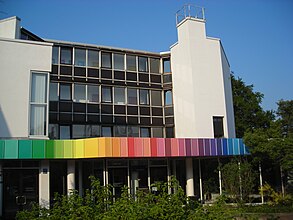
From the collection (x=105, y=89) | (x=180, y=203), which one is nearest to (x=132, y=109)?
(x=105, y=89)

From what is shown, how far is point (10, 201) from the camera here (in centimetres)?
1736

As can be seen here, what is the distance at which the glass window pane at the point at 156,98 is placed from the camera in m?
26.8

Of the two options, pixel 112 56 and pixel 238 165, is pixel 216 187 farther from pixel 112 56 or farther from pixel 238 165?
pixel 112 56

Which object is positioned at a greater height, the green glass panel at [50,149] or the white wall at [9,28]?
the white wall at [9,28]

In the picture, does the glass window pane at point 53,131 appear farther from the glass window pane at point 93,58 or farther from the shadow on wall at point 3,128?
the shadow on wall at point 3,128

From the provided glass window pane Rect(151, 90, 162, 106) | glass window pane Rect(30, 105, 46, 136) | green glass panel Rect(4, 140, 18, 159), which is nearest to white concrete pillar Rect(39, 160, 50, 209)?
glass window pane Rect(30, 105, 46, 136)

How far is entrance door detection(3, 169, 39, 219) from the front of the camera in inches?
680

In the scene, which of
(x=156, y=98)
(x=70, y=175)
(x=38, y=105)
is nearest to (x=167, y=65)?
(x=156, y=98)

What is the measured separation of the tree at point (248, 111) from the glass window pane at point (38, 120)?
23799mm

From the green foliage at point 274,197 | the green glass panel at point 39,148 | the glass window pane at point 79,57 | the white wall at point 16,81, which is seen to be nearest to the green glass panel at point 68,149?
the green glass panel at point 39,148

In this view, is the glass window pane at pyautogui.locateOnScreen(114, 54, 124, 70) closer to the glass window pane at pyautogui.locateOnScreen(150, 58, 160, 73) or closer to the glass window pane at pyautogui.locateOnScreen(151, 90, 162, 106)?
the glass window pane at pyautogui.locateOnScreen(150, 58, 160, 73)

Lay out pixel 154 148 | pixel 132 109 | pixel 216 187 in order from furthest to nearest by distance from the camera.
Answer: pixel 132 109, pixel 216 187, pixel 154 148

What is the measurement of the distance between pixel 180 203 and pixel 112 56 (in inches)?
790

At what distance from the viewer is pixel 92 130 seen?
24.6 metres
